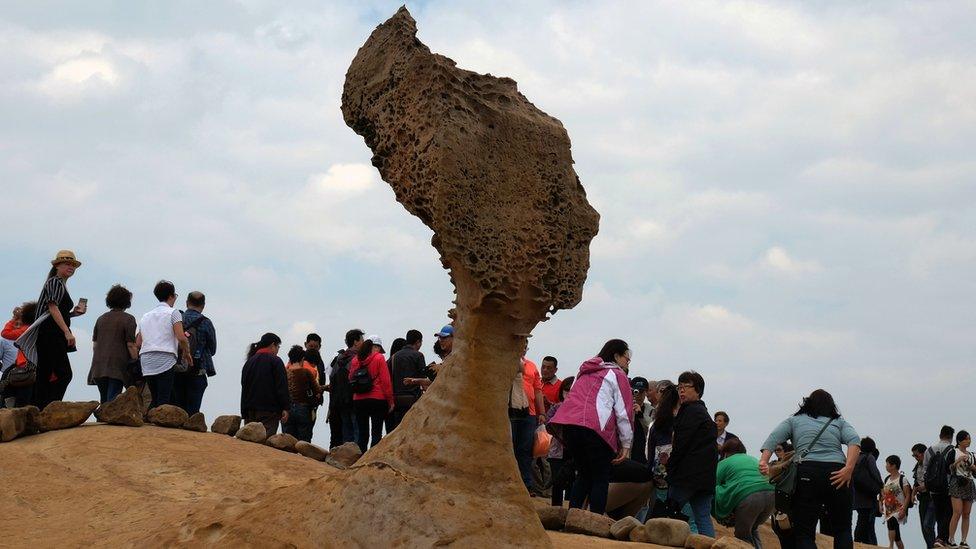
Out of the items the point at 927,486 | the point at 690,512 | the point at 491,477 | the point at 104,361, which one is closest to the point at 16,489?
the point at 104,361

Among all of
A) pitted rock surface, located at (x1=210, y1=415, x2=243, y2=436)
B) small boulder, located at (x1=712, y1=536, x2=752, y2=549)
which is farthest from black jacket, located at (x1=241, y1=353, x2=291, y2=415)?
small boulder, located at (x1=712, y1=536, x2=752, y2=549)

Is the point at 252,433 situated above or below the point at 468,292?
below

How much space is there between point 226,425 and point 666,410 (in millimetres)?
4260

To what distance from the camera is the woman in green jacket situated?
893cm

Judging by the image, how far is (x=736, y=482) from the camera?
29.7ft

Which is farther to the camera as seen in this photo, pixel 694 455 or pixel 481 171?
pixel 694 455

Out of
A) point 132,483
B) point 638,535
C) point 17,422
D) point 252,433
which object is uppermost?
point 252,433

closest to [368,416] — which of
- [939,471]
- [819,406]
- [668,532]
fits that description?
[668,532]

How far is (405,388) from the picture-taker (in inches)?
416

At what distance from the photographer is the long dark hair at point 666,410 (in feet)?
30.6

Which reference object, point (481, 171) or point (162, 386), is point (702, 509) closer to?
point (481, 171)

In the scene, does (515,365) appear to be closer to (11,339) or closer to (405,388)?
(405,388)

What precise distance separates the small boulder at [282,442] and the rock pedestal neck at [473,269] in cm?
438

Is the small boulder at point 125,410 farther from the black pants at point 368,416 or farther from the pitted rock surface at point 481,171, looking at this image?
the pitted rock surface at point 481,171
